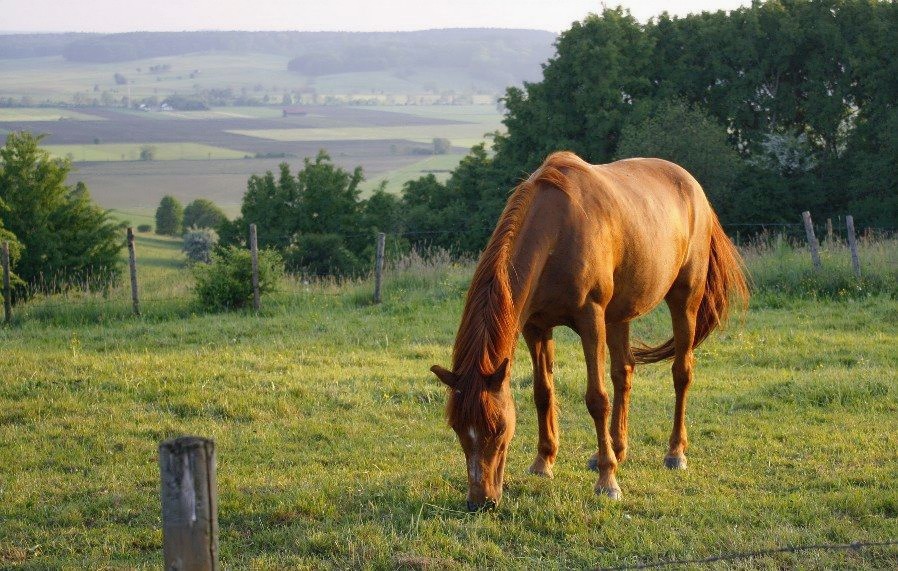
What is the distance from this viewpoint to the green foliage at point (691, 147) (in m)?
27.8

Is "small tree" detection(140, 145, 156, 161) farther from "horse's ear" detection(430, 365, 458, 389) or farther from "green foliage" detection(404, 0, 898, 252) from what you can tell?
"horse's ear" detection(430, 365, 458, 389)

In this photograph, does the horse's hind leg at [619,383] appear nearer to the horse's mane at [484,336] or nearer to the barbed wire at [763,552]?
the horse's mane at [484,336]

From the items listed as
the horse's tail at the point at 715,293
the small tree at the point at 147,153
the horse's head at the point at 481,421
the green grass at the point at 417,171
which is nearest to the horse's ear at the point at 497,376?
the horse's head at the point at 481,421

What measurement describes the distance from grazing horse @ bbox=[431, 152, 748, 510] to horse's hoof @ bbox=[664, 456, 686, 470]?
Answer: 0.01m

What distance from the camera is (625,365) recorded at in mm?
7707

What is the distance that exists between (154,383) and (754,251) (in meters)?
12.3

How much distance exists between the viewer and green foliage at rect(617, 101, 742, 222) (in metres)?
27.8

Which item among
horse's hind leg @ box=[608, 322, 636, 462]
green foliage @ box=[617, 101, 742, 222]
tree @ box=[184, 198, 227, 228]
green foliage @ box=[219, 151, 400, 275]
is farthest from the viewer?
tree @ box=[184, 198, 227, 228]

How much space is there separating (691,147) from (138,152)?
10285 centimetres

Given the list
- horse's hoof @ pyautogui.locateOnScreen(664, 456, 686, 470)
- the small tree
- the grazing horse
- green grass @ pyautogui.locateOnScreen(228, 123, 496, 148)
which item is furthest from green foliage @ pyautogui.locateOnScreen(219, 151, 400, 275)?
green grass @ pyautogui.locateOnScreen(228, 123, 496, 148)

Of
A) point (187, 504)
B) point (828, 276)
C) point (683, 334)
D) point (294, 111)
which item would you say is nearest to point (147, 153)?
point (294, 111)

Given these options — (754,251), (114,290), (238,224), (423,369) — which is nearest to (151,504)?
(423,369)

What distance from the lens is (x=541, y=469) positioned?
23.7ft

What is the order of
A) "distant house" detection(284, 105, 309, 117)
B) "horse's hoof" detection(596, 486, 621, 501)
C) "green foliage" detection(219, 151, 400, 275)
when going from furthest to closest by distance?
"distant house" detection(284, 105, 309, 117) < "green foliage" detection(219, 151, 400, 275) < "horse's hoof" detection(596, 486, 621, 501)
